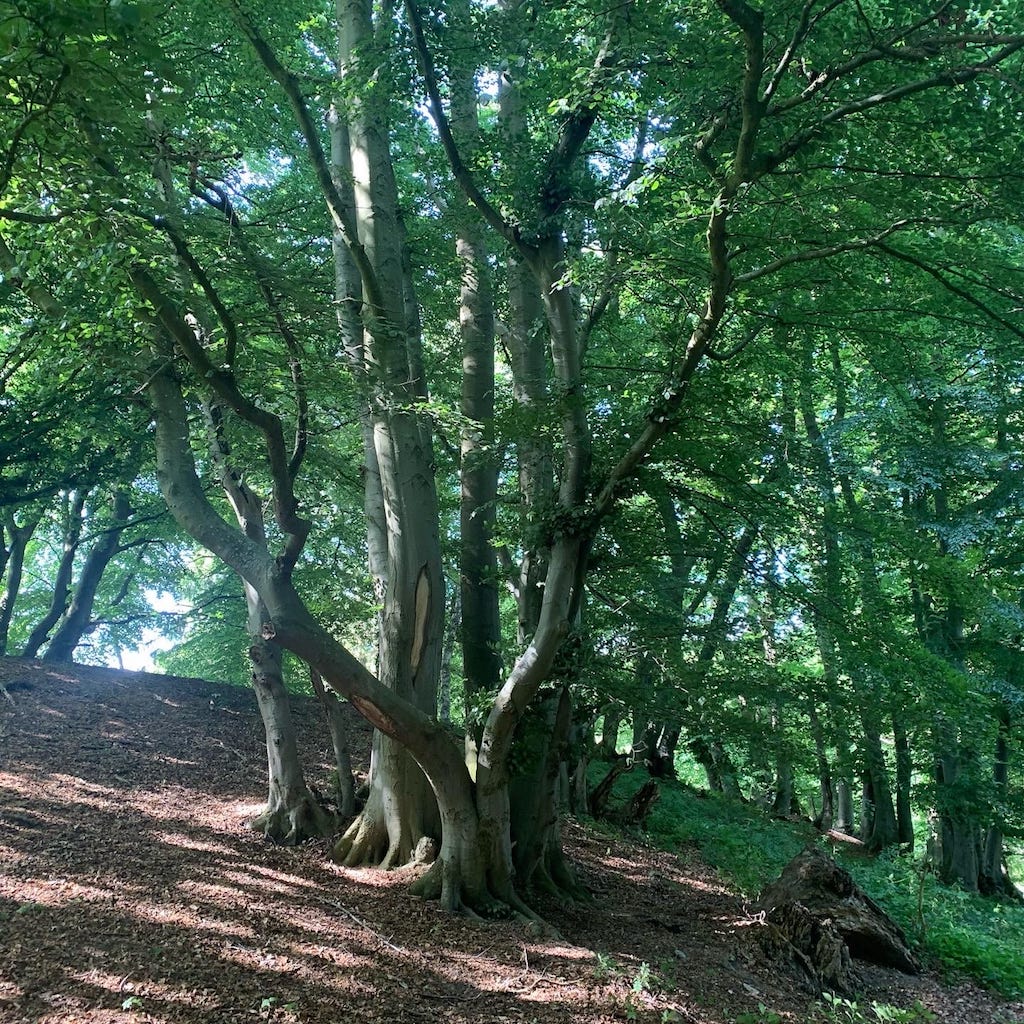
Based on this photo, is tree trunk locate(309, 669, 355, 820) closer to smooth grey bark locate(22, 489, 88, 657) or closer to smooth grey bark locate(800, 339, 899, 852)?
smooth grey bark locate(800, 339, 899, 852)

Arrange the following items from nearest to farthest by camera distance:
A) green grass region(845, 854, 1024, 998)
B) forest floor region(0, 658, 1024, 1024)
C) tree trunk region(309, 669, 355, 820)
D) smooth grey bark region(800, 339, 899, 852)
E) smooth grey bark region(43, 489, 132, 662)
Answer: forest floor region(0, 658, 1024, 1024) → smooth grey bark region(800, 339, 899, 852) → green grass region(845, 854, 1024, 998) → tree trunk region(309, 669, 355, 820) → smooth grey bark region(43, 489, 132, 662)

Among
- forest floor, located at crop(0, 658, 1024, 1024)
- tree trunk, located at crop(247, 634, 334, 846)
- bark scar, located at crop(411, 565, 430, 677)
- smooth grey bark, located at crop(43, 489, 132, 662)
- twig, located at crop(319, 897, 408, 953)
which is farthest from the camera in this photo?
smooth grey bark, located at crop(43, 489, 132, 662)

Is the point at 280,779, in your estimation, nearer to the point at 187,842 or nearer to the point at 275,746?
the point at 275,746

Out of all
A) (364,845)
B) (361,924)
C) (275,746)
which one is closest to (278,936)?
(361,924)

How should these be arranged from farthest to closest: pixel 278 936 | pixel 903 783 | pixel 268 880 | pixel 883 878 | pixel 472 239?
pixel 903 783
pixel 883 878
pixel 472 239
pixel 268 880
pixel 278 936

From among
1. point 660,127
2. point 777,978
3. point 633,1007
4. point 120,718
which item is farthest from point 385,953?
point 120,718

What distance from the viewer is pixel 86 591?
47.7ft

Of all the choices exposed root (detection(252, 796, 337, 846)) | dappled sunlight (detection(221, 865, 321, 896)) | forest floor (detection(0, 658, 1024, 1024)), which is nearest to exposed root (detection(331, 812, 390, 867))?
forest floor (detection(0, 658, 1024, 1024))

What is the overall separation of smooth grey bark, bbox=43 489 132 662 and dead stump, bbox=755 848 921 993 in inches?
451

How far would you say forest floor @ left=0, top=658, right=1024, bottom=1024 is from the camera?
13.3 feet

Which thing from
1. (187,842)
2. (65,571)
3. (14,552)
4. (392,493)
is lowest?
(187,842)

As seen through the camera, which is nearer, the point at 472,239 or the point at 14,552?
the point at 472,239

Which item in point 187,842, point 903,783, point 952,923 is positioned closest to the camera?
point 187,842

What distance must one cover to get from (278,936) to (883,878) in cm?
856
